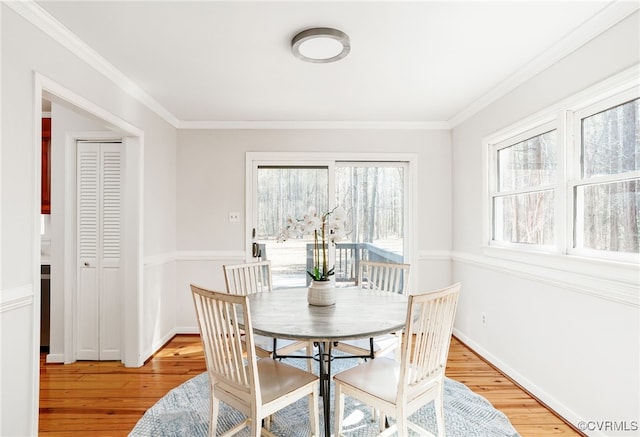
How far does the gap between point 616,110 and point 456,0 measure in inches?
45.9

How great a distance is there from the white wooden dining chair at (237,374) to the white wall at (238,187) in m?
2.33

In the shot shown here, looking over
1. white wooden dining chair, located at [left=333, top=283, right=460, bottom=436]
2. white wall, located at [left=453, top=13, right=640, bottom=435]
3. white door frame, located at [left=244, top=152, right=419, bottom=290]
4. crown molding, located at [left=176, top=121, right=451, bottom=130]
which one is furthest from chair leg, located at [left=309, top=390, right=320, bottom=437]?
crown molding, located at [left=176, top=121, right=451, bottom=130]

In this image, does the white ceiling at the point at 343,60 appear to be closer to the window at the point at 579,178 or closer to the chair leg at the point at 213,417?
the window at the point at 579,178

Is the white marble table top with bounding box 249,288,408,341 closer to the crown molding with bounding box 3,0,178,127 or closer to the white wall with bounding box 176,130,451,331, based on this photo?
the white wall with bounding box 176,130,451,331

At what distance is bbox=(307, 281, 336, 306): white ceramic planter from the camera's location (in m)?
2.30

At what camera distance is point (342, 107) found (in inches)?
141

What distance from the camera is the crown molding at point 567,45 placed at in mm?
1864

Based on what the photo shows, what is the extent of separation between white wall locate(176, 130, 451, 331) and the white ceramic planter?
6.50 ft

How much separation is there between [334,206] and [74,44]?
275 cm

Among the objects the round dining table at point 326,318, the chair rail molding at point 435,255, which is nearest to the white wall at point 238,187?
the chair rail molding at point 435,255

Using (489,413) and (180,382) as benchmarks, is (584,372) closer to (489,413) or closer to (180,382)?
(489,413)

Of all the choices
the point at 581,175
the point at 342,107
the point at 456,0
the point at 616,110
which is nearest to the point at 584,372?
the point at 581,175

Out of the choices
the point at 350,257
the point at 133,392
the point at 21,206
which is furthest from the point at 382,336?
the point at 21,206

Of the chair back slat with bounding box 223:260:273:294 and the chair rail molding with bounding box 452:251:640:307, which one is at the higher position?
the chair rail molding with bounding box 452:251:640:307
